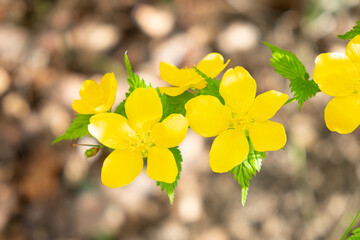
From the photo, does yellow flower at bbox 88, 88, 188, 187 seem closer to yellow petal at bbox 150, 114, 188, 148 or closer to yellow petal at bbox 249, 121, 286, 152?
yellow petal at bbox 150, 114, 188, 148

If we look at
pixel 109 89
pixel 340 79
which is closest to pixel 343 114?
pixel 340 79

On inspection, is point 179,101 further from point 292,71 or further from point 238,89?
point 292,71

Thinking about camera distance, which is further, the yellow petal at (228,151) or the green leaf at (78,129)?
the green leaf at (78,129)

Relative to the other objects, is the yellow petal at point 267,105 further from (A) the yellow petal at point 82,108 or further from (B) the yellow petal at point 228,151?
(A) the yellow petal at point 82,108

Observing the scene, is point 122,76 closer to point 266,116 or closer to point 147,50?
point 147,50

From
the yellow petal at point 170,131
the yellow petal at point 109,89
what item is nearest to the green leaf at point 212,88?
the yellow petal at point 170,131
